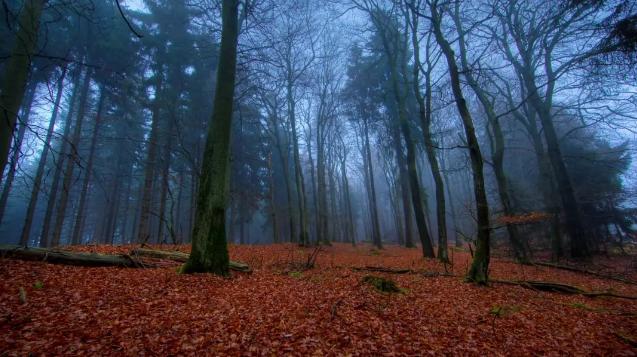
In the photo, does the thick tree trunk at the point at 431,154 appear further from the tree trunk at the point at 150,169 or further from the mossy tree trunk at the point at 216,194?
the tree trunk at the point at 150,169

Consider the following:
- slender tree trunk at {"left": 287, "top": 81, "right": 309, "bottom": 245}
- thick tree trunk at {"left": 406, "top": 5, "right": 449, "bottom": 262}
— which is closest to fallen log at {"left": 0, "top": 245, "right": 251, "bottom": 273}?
thick tree trunk at {"left": 406, "top": 5, "right": 449, "bottom": 262}

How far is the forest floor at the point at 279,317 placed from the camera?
10.9 ft

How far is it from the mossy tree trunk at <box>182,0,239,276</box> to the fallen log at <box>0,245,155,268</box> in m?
1.76

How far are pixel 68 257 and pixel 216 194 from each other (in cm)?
367

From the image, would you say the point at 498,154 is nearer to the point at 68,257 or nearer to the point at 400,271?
the point at 400,271

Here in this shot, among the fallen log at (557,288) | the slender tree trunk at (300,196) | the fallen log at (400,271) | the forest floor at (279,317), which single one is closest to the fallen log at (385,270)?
Answer: the fallen log at (400,271)

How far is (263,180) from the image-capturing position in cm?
2344

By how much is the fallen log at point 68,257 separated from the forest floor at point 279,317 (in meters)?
0.36

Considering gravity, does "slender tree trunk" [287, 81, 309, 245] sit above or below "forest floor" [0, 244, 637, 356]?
above

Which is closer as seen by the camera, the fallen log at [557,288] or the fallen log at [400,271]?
the fallen log at [557,288]

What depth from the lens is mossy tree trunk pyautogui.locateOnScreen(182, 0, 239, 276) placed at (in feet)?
20.3

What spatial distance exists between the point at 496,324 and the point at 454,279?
2970mm

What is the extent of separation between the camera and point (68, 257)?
6.25 metres

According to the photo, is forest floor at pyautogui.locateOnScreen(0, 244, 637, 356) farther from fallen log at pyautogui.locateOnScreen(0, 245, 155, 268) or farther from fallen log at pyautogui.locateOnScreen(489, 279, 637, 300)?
fallen log at pyautogui.locateOnScreen(0, 245, 155, 268)
